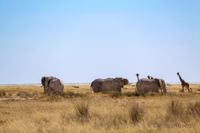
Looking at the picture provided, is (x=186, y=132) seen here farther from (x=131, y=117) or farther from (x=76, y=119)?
(x=76, y=119)

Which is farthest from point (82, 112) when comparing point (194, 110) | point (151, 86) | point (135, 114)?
point (151, 86)

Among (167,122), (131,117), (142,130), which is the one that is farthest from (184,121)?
(142,130)

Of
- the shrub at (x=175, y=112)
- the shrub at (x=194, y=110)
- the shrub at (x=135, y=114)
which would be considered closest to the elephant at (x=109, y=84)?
the shrub at (x=175, y=112)

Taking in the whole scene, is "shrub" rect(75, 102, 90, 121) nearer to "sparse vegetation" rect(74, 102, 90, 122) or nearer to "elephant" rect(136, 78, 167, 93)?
"sparse vegetation" rect(74, 102, 90, 122)

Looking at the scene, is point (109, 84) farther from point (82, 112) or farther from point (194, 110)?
point (194, 110)

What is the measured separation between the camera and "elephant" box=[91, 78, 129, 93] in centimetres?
5559

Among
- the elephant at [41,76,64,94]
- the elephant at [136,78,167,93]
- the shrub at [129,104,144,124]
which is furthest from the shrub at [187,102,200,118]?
the elephant at [41,76,64,94]

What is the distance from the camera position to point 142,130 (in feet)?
49.6

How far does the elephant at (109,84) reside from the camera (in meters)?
55.6

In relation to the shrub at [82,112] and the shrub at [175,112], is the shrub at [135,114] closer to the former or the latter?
the shrub at [175,112]

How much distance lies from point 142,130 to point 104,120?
4064 mm

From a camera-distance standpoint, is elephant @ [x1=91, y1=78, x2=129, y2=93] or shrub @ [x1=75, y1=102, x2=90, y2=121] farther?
elephant @ [x1=91, y1=78, x2=129, y2=93]

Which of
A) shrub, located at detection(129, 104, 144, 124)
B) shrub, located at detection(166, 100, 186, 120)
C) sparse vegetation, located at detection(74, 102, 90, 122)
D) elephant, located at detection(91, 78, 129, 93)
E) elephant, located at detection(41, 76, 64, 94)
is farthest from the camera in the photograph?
elephant, located at detection(91, 78, 129, 93)

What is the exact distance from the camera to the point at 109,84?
185ft
